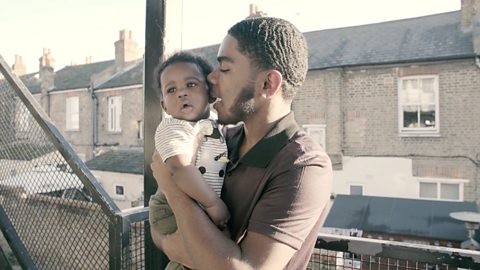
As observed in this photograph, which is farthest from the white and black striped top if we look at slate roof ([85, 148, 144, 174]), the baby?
slate roof ([85, 148, 144, 174])

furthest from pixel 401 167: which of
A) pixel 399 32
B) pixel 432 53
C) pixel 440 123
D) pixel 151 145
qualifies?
pixel 151 145

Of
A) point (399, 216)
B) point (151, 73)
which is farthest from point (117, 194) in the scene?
point (151, 73)

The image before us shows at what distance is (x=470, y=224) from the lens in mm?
8523

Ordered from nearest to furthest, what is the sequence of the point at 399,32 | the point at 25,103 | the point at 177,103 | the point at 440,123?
1. the point at 177,103
2. the point at 25,103
3. the point at 440,123
4. the point at 399,32

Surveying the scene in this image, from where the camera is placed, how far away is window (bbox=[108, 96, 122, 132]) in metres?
16.5

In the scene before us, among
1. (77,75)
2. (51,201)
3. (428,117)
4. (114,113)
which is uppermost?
(77,75)

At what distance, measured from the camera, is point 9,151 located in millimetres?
2385

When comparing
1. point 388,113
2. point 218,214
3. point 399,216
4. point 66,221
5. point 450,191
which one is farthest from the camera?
point 388,113

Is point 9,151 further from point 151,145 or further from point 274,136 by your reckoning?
point 274,136

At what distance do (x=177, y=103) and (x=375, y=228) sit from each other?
9.02m

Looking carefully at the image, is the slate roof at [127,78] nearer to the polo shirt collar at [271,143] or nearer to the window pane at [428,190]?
the window pane at [428,190]

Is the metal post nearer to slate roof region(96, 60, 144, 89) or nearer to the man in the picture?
the man

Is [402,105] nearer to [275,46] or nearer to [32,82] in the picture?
[275,46]

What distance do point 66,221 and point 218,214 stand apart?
4.04 ft
